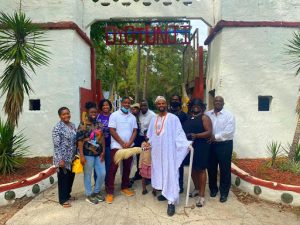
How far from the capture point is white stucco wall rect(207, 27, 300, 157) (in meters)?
8.19

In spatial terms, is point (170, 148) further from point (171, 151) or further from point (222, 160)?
point (222, 160)

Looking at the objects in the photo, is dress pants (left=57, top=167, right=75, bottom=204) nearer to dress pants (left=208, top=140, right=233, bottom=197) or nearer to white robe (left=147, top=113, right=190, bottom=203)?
white robe (left=147, top=113, right=190, bottom=203)

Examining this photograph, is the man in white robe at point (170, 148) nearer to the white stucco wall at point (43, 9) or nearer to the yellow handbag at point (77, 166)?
the yellow handbag at point (77, 166)

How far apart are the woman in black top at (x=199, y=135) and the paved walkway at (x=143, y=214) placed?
0.43 metres

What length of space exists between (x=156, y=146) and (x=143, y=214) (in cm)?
102

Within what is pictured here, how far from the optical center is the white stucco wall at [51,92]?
8.38 m

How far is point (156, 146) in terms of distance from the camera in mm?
5223

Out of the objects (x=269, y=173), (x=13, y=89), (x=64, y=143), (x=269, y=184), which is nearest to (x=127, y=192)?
(x=64, y=143)

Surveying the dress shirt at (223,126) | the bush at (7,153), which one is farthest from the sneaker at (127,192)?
the bush at (7,153)

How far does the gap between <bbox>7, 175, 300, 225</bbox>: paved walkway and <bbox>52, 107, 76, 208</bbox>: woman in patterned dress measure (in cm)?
28

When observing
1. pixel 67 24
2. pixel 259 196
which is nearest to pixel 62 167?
pixel 259 196

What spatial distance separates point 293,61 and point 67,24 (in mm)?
5346

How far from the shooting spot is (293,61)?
766 cm

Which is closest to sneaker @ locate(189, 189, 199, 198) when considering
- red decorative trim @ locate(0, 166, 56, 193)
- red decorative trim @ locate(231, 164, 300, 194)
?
red decorative trim @ locate(231, 164, 300, 194)
